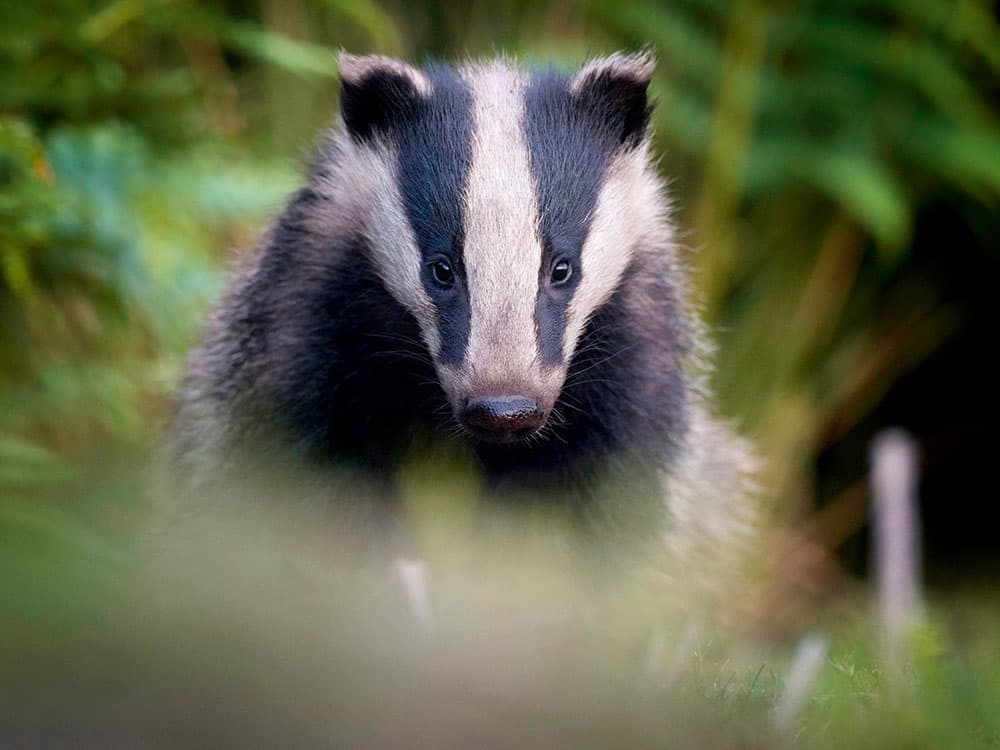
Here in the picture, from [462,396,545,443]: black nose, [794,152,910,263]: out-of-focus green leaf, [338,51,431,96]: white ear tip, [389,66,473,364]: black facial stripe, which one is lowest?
[794,152,910,263]: out-of-focus green leaf

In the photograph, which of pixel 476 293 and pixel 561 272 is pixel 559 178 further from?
pixel 476 293

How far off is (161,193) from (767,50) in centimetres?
A: 247

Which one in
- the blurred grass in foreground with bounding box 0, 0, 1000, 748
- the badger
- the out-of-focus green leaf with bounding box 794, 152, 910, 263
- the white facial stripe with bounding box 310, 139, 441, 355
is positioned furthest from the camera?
the out-of-focus green leaf with bounding box 794, 152, 910, 263

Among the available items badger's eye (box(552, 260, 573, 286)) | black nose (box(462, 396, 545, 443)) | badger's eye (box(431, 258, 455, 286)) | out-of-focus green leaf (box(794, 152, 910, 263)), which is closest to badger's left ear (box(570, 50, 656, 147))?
badger's eye (box(552, 260, 573, 286))

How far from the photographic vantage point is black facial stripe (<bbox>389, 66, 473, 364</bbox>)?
2650 millimetres

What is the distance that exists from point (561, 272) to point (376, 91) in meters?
0.58

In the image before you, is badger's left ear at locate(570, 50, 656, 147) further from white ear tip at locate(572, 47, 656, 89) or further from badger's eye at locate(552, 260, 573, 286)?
badger's eye at locate(552, 260, 573, 286)

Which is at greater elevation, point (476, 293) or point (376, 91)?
point (376, 91)

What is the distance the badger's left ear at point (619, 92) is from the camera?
9.75 ft

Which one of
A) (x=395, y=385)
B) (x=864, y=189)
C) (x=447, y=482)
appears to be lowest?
(x=864, y=189)

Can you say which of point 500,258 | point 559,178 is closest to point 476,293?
point 500,258

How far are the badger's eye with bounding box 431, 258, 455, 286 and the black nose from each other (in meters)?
0.28

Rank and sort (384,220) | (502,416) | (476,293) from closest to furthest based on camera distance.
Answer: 1. (502,416)
2. (476,293)
3. (384,220)

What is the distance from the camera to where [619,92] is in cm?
302
